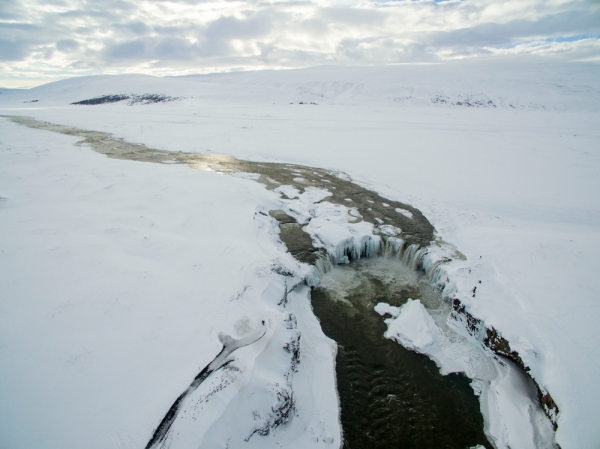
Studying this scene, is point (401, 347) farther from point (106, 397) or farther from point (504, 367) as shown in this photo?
point (106, 397)

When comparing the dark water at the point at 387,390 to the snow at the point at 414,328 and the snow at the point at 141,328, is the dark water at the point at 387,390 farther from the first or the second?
the snow at the point at 141,328

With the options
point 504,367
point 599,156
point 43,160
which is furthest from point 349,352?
point 599,156

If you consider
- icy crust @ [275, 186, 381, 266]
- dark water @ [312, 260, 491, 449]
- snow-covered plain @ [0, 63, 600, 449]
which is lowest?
dark water @ [312, 260, 491, 449]

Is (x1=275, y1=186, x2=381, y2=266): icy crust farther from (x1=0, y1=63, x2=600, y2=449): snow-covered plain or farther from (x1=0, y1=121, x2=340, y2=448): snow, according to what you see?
(x1=0, y1=121, x2=340, y2=448): snow

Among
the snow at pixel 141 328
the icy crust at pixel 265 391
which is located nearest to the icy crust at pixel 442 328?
the snow at pixel 141 328

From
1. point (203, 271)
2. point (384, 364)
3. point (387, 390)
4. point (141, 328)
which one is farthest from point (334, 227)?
point (141, 328)

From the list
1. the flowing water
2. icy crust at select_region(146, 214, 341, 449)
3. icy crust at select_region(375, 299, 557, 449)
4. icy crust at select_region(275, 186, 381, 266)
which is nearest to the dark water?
the flowing water
